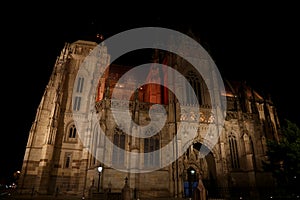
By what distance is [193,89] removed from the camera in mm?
29391

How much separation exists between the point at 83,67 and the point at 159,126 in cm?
1736

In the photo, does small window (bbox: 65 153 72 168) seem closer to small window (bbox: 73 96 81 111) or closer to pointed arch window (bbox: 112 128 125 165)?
small window (bbox: 73 96 81 111)

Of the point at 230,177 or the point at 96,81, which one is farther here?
the point at 96,81

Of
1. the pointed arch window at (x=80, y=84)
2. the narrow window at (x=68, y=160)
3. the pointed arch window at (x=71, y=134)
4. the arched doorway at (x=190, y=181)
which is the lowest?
the arched doorway at (x=190, y=181)

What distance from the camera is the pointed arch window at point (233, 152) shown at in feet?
84.5

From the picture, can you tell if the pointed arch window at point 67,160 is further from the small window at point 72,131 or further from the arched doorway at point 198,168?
the arched doorway at point 198,168

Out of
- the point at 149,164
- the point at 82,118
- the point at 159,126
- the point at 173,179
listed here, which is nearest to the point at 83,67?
the point at 82,118

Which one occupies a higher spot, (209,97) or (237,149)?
(209,97)

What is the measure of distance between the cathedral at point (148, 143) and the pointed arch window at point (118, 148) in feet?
0.36

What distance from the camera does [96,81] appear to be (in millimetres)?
31812

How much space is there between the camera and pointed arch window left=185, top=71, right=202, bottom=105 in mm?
28484

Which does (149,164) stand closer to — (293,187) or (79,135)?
(79,135)

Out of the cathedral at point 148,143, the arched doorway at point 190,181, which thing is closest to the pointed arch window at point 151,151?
the cathedral at point 148,143

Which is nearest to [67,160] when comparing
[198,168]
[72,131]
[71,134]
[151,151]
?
[71,134]
